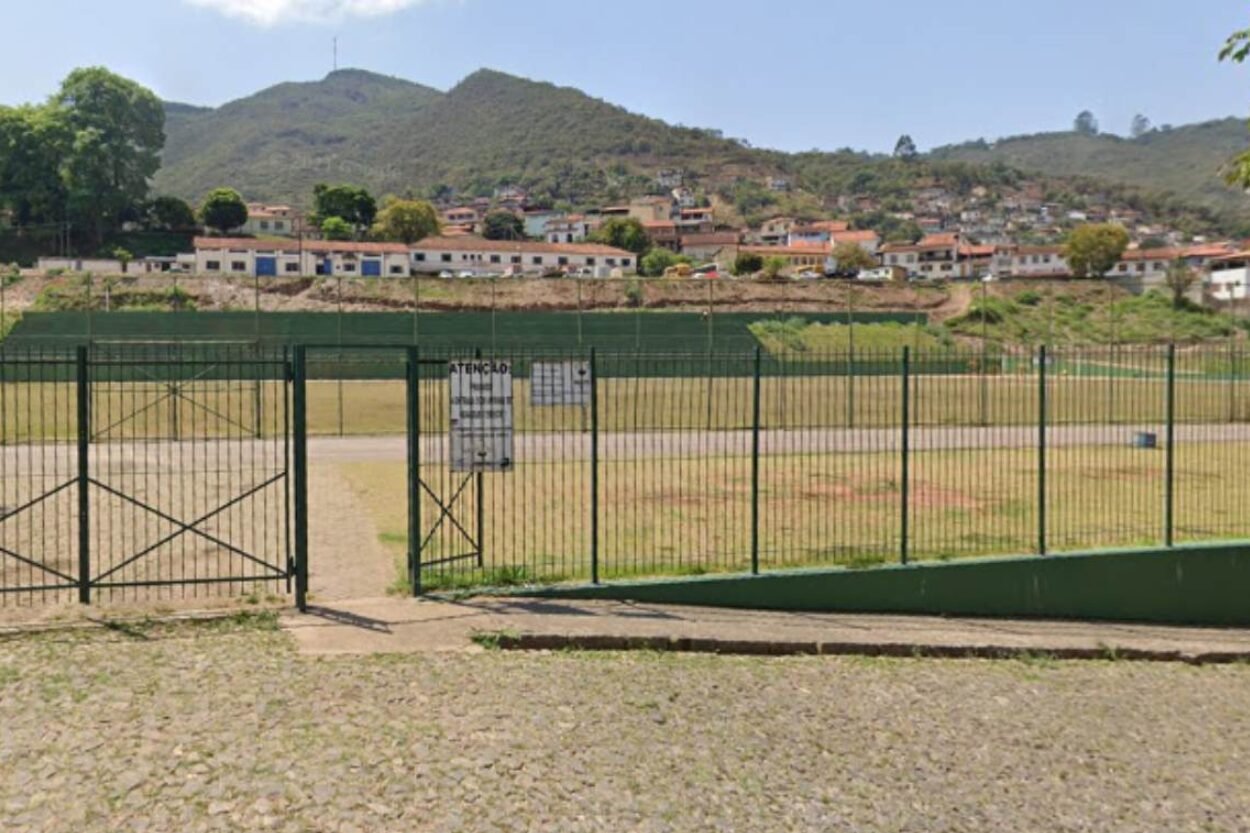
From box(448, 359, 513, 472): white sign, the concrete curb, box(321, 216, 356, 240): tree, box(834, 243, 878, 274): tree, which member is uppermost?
box(321, 216, 356, 240): tree

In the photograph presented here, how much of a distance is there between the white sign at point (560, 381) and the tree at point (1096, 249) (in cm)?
10796

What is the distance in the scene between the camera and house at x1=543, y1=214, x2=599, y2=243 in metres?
161

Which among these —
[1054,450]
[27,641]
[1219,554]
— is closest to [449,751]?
[27,641]

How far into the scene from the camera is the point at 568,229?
16275cm

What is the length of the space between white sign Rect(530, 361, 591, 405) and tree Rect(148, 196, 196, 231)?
386 feet

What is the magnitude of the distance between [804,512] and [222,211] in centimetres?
11563

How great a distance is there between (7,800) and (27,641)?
3.20m

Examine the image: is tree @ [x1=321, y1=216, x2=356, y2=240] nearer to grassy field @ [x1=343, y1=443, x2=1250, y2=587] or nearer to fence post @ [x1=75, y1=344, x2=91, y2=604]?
grassy field @ [x1=343, y1=443, x2=1250, y2=587]

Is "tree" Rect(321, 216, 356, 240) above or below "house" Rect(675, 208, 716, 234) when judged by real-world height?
below

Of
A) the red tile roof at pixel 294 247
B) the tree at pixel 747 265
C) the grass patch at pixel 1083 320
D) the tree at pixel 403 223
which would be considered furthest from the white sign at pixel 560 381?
the tree at pixel 403 223

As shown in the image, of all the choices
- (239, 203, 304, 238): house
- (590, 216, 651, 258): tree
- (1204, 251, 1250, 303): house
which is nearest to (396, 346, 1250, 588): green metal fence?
(1204, 251, 1250, 303): house

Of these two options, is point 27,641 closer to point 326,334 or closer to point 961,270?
point 326,334

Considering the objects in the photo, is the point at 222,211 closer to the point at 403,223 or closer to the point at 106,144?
the point at 106,144

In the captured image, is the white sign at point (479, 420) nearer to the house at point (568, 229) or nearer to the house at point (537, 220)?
the house at point (568, 229)
